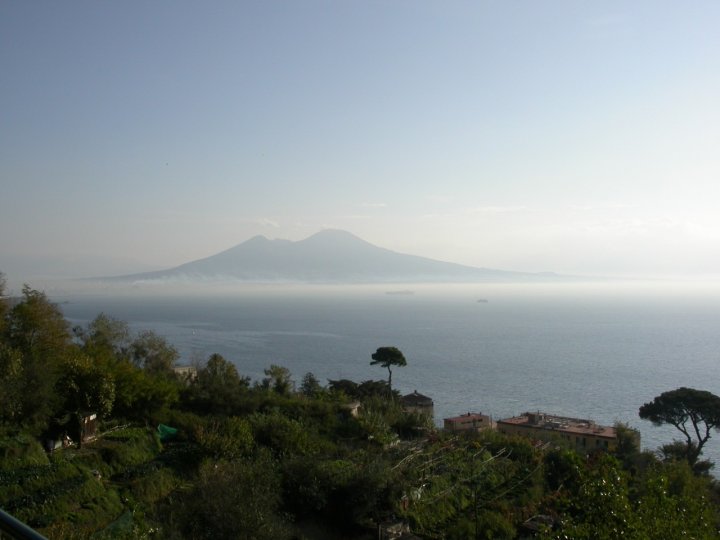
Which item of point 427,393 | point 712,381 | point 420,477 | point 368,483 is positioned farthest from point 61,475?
point 712,381

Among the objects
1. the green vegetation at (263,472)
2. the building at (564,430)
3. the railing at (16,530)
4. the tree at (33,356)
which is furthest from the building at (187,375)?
the railing at (16,530)

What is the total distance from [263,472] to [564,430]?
2175 cm

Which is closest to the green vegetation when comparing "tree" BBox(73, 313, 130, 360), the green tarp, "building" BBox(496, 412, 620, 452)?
the green tarp

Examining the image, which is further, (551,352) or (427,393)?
(551,352)

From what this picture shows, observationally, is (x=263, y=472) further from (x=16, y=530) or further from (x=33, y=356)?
(x=16, y=530)

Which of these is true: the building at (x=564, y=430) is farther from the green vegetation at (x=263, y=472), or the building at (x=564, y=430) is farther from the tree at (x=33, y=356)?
the tree at (x=33, y=356)

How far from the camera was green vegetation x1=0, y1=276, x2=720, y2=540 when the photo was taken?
24.6 feet

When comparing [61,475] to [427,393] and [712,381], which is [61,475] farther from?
[712,381]

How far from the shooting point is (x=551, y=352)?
70500 mm

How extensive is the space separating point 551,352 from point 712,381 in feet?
67.5

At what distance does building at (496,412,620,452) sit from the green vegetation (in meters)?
8.22

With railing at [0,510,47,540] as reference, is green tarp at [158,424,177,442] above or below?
below

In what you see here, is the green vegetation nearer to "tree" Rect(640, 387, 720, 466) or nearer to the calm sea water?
"tree" Rect(640, 387, 720, 466)

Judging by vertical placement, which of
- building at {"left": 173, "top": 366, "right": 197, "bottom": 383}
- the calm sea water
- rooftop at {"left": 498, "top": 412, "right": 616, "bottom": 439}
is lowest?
the calm sea water
